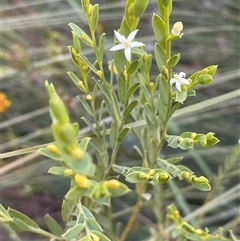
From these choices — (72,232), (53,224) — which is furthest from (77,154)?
(53,224)

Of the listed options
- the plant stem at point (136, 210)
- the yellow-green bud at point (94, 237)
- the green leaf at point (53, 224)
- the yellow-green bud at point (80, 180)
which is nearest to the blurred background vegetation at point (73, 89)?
the plant stem at point (136, 210)

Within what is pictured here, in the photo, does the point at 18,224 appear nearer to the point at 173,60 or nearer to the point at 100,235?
the point at 100,235

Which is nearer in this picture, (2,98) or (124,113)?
(124,113)

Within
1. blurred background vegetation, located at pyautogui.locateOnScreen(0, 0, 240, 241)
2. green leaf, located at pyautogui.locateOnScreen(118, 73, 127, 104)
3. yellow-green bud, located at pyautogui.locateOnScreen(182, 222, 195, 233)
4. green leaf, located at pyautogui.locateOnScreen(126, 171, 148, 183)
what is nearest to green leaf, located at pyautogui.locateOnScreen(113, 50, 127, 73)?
green leaf, located at pyautogui.locateOnScreen(118, 73, 127, 104)

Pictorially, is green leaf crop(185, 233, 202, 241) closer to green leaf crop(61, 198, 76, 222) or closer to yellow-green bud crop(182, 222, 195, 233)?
yellow-green bud crop(182, 222, 195, 233)

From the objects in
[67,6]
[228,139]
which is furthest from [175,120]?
[67,6]

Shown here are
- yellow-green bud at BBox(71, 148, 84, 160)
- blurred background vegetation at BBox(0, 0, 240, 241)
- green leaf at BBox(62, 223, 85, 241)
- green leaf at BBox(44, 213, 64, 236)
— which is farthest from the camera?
blurred background vegetation at BBox(0, 0, 240, 241)

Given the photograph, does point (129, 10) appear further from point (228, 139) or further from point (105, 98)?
point (228, 139)

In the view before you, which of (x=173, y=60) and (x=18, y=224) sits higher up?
(x=173, y=60)
